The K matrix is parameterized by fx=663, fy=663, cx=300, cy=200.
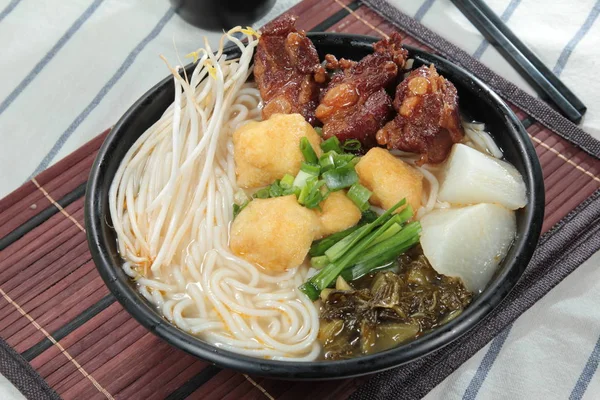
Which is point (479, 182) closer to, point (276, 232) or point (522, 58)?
point (276, 232)

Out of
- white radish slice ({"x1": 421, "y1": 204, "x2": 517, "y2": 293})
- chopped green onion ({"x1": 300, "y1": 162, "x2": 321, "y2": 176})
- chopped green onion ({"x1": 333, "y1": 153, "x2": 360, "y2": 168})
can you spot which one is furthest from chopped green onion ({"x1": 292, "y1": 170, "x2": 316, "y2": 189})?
white radish slice ({"x1": 421, "y1": 204, "x2": 517, "y2": 293})

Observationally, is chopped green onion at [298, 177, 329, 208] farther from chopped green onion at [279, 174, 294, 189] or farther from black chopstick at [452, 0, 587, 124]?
black chopstick at [452, 0, 587, 124]

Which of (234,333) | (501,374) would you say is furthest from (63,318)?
(501,374)

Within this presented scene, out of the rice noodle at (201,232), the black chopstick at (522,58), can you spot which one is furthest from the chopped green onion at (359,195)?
the black chopstick at (522,58)

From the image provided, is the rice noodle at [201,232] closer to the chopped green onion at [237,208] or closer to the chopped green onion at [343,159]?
the chopped green onion at [237,208]

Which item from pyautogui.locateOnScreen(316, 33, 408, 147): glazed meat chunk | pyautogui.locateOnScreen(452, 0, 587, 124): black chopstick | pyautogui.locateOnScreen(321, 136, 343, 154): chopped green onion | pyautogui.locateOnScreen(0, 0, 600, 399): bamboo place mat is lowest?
pyautogui.locateOnScreen(0, 0, 600, 399): bamboo place mat

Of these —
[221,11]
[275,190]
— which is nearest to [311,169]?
[275,190]

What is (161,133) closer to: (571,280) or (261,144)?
(261,144)
